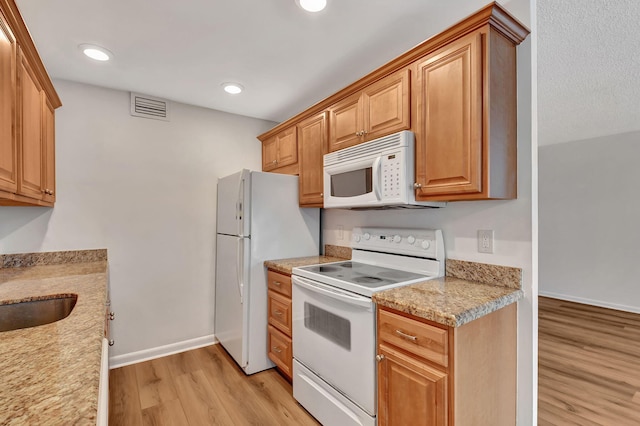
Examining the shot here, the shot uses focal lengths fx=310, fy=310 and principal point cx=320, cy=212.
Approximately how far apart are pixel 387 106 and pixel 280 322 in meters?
1.78

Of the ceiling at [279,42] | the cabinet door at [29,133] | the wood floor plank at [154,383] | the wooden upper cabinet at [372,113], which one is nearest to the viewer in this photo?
the cabinet door at [29,133]

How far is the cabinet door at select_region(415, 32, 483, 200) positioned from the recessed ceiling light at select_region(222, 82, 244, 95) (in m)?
1.58

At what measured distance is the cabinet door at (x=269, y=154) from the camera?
3.17m

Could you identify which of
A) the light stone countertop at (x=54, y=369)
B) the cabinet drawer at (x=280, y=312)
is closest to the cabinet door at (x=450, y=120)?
the cabinet drawer at (x=280, y=312)

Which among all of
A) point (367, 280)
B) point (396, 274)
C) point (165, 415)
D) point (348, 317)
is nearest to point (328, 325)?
point (348, 317)

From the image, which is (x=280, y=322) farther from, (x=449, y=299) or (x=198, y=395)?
(x=449, y=299)

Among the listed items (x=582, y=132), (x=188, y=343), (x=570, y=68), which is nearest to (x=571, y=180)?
(x=582, y=132)

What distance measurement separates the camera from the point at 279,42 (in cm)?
202

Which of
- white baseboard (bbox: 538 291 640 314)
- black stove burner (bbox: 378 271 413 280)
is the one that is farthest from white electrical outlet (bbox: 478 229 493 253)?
white baseboard (bbox: 538 291 640 314)

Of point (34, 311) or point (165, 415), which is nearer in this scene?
point (34, 311)

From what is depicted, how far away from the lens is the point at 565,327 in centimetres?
358

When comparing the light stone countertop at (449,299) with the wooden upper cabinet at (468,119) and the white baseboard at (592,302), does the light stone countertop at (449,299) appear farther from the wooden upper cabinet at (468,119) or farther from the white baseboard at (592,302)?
the white baseboard at (592,302)

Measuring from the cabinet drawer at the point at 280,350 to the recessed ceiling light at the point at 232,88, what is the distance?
→ 81.5 inches

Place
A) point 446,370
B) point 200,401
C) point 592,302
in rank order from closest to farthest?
point 446,370 < point 200,401 < point 592,302
